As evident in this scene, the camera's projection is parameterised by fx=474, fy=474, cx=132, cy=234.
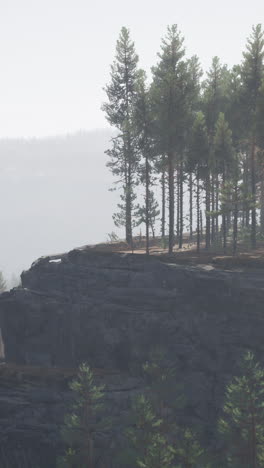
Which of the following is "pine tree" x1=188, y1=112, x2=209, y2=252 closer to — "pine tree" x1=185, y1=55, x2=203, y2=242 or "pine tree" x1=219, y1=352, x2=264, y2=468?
"pine tree" x1=185, y1=55, x2=203, y2=242

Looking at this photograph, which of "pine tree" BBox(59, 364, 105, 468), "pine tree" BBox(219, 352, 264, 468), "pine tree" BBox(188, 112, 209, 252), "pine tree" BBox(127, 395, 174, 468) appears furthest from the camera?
"pine tree" BBox(188, 112, 209, 252)

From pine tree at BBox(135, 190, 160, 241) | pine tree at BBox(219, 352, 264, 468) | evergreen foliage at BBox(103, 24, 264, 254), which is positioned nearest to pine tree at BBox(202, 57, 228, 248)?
evergreen foliage at BBox(103, 24, 264, 254)

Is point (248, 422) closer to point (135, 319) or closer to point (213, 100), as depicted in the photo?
point (135, 319)

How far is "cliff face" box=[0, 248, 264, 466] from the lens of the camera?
100 feet

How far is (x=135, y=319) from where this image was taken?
32969 millimetres

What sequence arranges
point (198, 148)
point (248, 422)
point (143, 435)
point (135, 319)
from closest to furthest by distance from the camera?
point (248, 422) → point (143, 435) → point (135, 319) → point (198, 148)

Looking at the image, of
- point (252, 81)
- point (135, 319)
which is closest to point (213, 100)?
point (252, 81)

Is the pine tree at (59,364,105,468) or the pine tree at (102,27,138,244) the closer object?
the pine tree at (59,364,105,468)

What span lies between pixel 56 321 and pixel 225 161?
18675mm

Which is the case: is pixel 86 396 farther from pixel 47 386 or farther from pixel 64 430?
pixel 47 386

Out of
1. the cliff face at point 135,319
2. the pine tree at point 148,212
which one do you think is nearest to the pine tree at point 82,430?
the cliff face at point 135,319

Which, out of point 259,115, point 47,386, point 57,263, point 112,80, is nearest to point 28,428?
point 47,386

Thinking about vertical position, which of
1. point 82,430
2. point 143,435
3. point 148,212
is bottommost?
point 82,430

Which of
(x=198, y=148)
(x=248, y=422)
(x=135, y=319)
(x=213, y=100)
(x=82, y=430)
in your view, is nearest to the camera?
(x=248, y=422)
